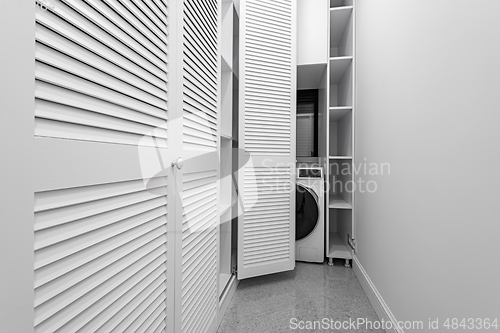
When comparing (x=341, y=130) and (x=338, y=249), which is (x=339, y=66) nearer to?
(x=341, y=130)

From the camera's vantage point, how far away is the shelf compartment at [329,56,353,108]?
2410 millimetres

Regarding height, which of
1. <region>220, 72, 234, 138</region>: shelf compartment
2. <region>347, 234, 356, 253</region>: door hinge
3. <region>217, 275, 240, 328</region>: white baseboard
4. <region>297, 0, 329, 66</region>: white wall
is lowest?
<region>217, 275, 240, 328</region>: white baseboard

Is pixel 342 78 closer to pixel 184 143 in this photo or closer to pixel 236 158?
pixel 236 158

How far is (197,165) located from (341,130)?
2.21 meters

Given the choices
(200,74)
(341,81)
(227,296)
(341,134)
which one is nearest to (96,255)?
(200,74)

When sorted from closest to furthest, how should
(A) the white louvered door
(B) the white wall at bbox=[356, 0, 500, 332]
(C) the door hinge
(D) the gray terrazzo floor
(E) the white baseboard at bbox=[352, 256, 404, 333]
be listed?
(B) the white wall at bbox=[356, 0, 500, 332], (E) the white baseboard at bbox=[352, 256, 404, 333], (D) the gray terrazzo floor, (A) the white louvered door, (C) the door hinge

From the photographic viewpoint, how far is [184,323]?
100 cm

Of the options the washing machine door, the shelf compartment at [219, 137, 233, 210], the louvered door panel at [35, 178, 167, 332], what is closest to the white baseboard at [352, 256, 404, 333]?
the washing machine door

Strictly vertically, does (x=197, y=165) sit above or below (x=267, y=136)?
below

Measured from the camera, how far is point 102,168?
0.57 m

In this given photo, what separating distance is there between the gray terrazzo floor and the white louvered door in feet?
0.48

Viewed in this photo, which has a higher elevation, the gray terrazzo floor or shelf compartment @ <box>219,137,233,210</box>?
shelf compartment @ <box>219,137,233,210</box>

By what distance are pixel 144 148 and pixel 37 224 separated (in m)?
0.34

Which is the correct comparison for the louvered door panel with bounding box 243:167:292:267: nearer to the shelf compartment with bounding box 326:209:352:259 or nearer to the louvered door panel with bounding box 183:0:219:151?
the shelf compartment with bounding box 326:209:352:259
